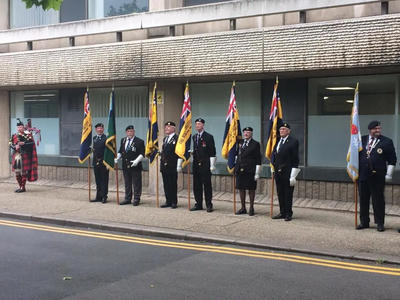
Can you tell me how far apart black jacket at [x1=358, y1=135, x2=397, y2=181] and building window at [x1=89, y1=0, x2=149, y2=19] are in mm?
7658

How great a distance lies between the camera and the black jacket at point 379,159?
9609 millimetres

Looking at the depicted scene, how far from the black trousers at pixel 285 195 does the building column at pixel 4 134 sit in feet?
32.6

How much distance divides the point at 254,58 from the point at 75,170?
6.79m

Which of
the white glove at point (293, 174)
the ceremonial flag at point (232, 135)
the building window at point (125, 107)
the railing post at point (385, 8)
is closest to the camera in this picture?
the white glove at point (293, 174)

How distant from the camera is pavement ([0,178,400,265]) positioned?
838 centimetres

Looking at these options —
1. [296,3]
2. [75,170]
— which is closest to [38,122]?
[75,170]

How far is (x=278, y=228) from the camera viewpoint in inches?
383

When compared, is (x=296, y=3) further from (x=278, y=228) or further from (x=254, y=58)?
(x=278, y=228)

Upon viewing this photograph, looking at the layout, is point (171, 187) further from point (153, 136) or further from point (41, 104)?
point (41, 104)

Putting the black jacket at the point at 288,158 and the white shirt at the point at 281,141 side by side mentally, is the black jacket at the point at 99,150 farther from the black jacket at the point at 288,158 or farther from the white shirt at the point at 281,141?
the black jacket at the point at 288,158

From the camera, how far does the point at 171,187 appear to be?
39.9ft

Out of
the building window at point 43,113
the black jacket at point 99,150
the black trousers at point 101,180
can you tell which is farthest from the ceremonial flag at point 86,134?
the building window at point 43,113

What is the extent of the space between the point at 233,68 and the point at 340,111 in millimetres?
2555

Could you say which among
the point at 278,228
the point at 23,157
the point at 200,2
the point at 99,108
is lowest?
the point at 278,228
